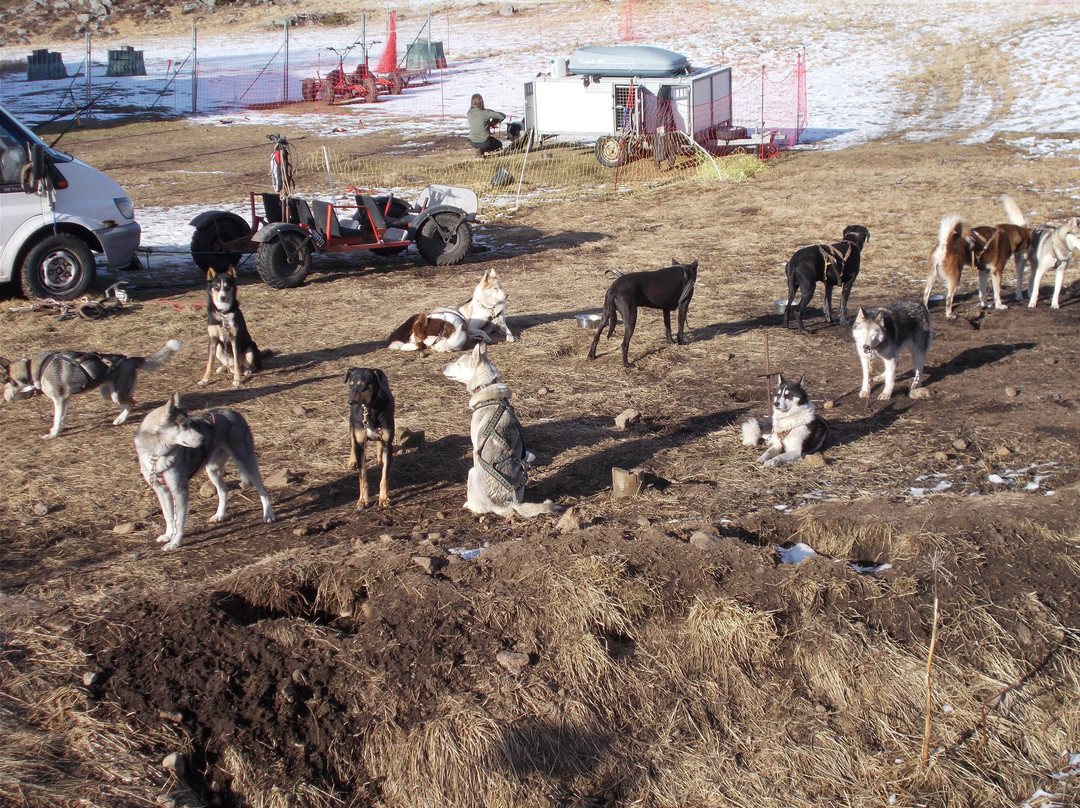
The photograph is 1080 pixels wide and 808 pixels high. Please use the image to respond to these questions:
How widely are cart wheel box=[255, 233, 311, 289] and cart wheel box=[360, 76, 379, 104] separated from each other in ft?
74.6

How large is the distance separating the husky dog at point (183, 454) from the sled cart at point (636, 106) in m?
15.6

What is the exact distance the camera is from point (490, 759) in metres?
4.23

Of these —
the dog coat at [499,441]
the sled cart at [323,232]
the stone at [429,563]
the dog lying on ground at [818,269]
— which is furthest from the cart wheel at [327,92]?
the stone at [429,563]

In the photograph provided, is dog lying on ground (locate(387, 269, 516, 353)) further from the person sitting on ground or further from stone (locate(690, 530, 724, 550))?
the person sitting on ground

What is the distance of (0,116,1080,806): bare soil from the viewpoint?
4.23 meters

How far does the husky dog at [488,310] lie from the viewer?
9750 millimetres

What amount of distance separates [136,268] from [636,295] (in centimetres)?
747

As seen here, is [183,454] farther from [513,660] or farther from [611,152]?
[611,152]

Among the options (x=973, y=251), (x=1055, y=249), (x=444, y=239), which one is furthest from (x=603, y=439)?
(x=1055, y=249)

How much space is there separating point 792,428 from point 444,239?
744cm

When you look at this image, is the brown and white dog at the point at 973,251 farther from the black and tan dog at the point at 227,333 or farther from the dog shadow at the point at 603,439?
the black and tan dog at the point at 227,333

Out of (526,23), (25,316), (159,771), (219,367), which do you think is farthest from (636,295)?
(526,23)

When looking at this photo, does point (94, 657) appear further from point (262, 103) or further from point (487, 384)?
point (262, 103)

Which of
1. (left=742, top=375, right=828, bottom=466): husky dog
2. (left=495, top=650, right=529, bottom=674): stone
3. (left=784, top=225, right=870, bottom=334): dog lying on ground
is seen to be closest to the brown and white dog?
(left=784, top=225, right=870, bottom=334): dog lying on ground
